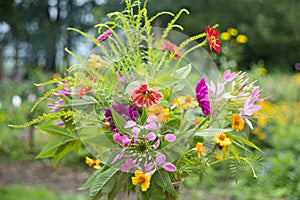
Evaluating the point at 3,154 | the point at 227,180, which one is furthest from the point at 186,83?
the point at 3,154

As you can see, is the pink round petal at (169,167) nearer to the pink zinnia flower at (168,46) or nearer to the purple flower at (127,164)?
the purple flower at (127,164)

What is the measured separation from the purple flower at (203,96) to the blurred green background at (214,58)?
19 cm

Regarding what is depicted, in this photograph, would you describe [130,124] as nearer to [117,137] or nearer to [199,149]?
[117,137]

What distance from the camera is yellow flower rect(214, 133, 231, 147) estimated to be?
92 centimetres

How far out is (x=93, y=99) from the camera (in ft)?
3.07

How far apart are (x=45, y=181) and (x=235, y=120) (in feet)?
9.88

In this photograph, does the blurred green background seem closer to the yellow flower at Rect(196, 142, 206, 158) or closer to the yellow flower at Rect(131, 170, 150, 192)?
the yellow flower at Rect(196, 142, 206, 158)

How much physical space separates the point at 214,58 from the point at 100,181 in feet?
9.62

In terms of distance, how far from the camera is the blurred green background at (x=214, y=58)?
332cm

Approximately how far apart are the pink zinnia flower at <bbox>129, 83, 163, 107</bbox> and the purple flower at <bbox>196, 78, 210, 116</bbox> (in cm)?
11

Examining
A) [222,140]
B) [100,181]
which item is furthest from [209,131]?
[100,181]

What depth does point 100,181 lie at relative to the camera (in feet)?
3.08

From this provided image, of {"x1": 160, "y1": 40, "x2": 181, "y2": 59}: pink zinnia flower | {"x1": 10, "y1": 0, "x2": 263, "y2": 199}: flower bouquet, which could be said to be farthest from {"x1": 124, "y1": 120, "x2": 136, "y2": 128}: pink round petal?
{"x1": 160, "y1": 40, "x2": 181, "y2": 59}: pink zinnia flower

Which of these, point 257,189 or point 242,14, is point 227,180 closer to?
point 257,189
